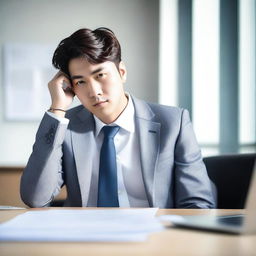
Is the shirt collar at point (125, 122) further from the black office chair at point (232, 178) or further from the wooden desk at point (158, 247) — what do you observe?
the wooden desk at point (158, 247)

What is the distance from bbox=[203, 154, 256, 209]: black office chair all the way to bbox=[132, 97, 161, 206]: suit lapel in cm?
25

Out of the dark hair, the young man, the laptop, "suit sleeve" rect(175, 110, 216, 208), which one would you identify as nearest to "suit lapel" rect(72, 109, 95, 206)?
the young man

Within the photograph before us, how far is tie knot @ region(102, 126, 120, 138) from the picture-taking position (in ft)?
6.24

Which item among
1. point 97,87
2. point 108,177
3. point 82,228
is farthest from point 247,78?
point 82,228

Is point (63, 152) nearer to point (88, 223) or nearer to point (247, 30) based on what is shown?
point (88, 223)

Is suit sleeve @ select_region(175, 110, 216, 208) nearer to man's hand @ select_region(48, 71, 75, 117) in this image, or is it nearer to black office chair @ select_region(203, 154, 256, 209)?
black office chair @ select_region(203, 154, 256, 209)

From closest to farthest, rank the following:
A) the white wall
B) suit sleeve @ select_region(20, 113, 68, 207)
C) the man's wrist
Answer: suit sleeve @ select_region(20, 113, 68, 207) < the man's wrist < the white wall

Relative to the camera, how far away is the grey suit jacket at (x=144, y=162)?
1744 mm

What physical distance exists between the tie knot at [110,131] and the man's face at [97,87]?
0.13 feet

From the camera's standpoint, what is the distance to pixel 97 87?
189cm

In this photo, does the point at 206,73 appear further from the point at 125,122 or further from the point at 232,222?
the point at 232,222

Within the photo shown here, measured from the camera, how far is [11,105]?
4434 mm

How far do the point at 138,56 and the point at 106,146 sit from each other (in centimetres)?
265

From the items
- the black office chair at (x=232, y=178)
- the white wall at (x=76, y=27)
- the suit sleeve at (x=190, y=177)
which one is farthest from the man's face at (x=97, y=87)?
the white wall at (x=76, y=27)
